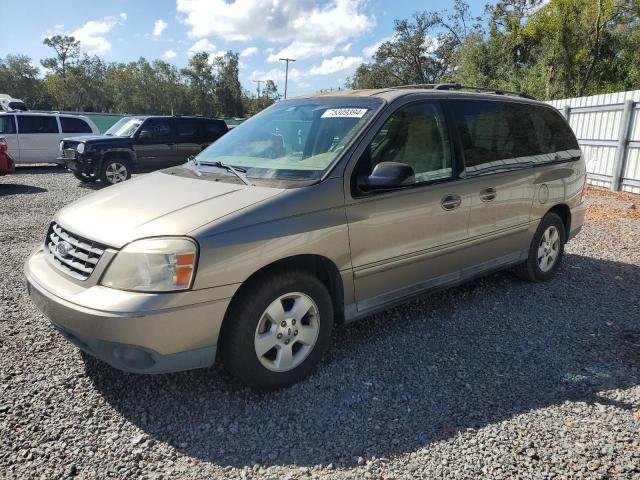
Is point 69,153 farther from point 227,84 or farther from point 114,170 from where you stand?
point 227,84

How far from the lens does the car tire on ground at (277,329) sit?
2.72 meters

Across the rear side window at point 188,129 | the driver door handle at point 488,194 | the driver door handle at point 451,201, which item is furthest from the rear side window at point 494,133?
the rear side window at point 188,129

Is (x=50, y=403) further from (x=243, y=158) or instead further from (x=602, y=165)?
(x=602, y=165)

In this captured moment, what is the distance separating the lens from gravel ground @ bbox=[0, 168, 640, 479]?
7.87 feet

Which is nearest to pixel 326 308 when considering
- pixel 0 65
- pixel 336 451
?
pixel 336 451

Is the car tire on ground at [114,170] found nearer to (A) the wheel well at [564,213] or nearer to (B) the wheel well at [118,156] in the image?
(B) the wheel well at [118,156]

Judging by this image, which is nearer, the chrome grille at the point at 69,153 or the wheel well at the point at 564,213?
the wheel well at the point at 564,213

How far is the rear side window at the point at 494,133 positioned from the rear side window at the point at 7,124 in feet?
49.7

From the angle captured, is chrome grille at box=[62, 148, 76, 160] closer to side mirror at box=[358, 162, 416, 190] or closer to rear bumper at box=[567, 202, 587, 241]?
side mirror at box=[358, 162, 416, 190]

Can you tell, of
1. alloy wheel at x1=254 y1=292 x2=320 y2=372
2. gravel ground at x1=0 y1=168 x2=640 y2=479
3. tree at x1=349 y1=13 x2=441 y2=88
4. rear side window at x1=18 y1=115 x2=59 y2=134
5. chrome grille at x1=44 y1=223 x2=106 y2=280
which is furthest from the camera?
tree at x1=349 y1=13 x2=441 y2=88

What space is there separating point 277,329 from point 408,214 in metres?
1.27

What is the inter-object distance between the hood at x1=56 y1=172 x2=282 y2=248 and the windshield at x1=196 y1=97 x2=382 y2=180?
32 cm

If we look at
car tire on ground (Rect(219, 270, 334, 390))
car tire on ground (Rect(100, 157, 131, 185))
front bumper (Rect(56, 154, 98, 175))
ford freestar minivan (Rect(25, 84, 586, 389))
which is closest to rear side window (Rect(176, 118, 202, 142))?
car tire on ground (Rect(100, 157, 131, 185))

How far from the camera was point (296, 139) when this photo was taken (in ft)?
11.7
